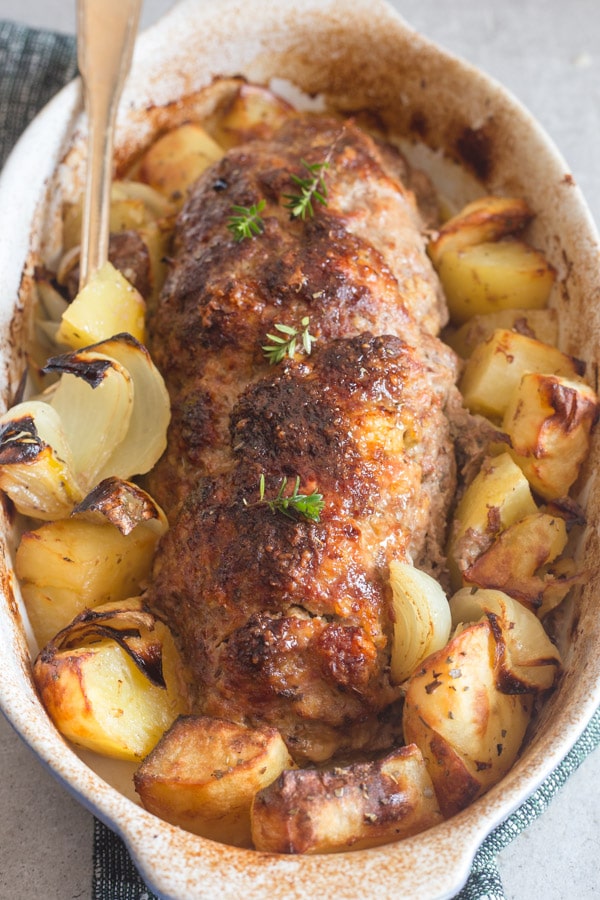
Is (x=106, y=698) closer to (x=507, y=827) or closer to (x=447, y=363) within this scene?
(x=507, y=827)

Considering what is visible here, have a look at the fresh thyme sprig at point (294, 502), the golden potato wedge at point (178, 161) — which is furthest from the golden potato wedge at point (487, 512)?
the golden potato wedge at point (178, 161)

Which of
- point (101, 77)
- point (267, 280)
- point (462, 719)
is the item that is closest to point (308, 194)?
point (267, 280)

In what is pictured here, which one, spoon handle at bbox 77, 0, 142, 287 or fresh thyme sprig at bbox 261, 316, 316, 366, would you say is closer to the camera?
fresh thyme sprig at bbox 261, 316, 316, 366

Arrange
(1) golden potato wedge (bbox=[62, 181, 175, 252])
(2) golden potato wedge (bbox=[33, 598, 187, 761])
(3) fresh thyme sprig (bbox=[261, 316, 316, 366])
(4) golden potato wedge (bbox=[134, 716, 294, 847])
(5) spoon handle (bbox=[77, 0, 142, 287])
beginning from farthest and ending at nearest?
(1) golden potato wedge (bbox=[62, 181, 175, 252]) → (5) spoon handle (bbox=[77, 0, 142, 287]) → (3) fresh thyme sprig (bbox=[261, 316, 316, 366]) → (2) golden potato wedge (bbox=[33, 598, 187, 761]) → (4) golden potato wedge (bbox=[134, 716, 294, 847])

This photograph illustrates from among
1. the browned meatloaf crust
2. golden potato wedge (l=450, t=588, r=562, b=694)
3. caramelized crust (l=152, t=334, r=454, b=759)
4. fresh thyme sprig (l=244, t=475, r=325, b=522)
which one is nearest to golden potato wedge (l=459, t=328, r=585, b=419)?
the browned meatloaf crust

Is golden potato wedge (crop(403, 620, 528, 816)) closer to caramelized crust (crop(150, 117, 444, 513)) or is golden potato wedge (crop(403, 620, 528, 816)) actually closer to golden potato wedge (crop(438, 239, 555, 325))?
caramelized crust (crop(150, 117, 444, 513))

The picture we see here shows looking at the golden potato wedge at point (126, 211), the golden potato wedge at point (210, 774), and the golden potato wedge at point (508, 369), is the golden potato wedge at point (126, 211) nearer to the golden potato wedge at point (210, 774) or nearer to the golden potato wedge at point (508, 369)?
the golden potato wedge at point (508, 369)

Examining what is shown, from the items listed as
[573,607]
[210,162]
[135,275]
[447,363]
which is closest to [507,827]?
[573,607]
